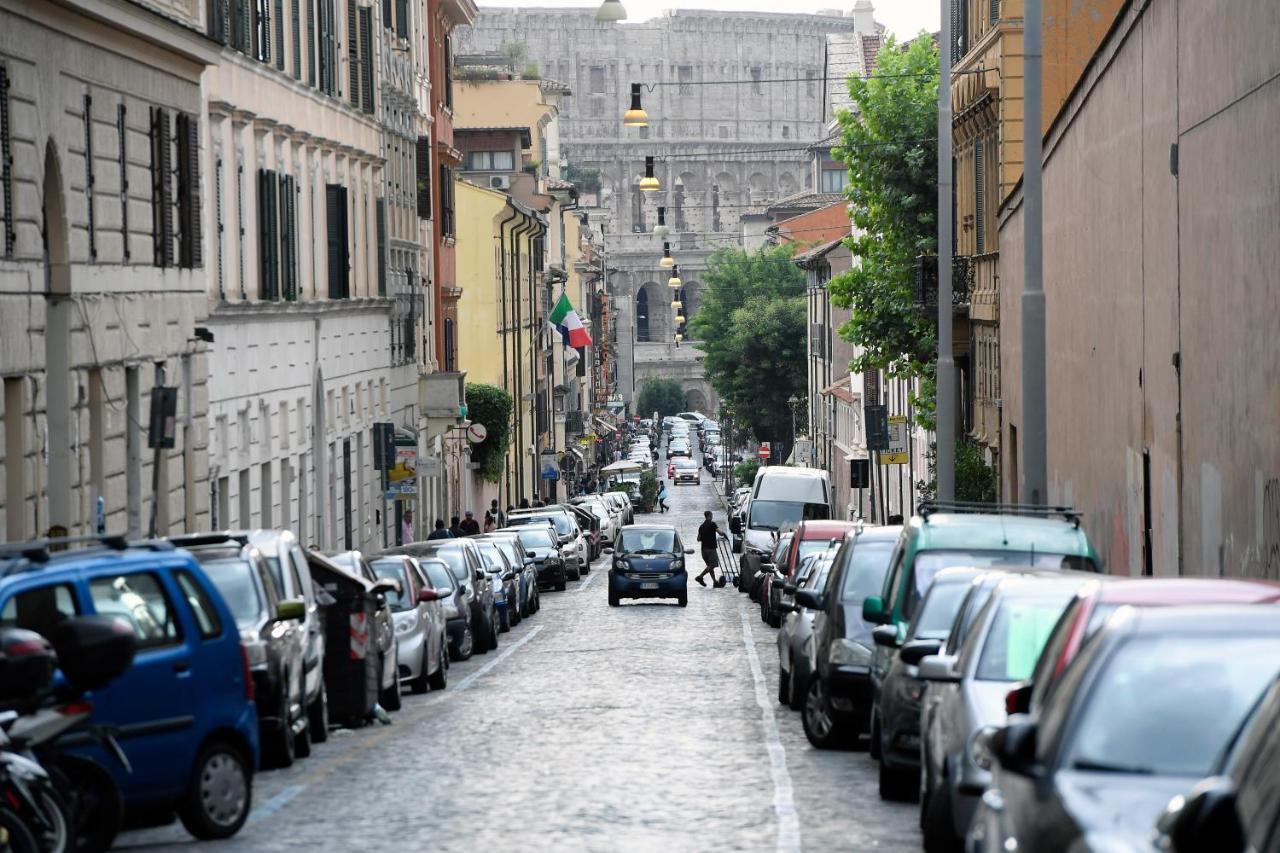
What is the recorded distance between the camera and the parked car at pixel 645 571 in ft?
141

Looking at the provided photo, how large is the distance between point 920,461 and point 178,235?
33918mm

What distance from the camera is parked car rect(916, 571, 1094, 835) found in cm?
1083

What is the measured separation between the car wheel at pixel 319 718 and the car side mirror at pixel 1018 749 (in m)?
10.7

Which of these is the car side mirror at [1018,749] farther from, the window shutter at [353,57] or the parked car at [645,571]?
the window shutter at [353,57]

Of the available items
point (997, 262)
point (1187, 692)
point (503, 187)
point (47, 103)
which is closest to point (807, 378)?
point (503, 187)

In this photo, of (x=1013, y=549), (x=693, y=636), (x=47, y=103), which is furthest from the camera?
(x=693, y=636)

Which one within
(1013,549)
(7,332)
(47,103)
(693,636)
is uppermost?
(47,103)

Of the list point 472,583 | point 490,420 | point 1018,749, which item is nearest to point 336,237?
point 472,583

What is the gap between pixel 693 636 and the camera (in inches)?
1329

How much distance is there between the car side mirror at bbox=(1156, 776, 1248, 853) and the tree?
176 metres

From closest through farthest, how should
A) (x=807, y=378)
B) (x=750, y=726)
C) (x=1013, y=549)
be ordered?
(x=1013, y=549), (x=750, y=726), (x=807, y=378)

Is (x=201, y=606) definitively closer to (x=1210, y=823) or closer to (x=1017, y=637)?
(x=1017, y=637)

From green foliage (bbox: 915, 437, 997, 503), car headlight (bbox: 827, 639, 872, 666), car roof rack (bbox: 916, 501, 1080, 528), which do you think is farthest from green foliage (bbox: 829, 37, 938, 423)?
car headlight (bbox: 827, 639, 872, 666)

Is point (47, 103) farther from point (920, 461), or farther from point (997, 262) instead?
point (920, 461)
